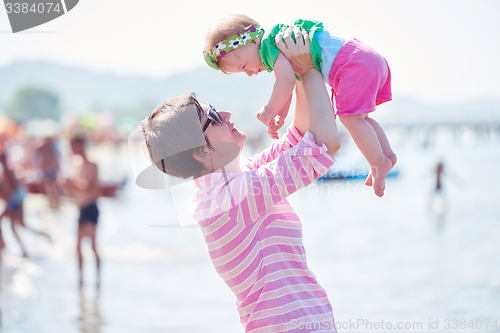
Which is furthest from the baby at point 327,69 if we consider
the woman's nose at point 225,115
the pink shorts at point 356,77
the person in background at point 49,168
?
the person in background at point 49,168

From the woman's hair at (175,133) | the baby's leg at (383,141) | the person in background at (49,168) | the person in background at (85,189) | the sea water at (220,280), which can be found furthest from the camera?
the person in background at (49,168)

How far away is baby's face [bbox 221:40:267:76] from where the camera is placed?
75.7 inches

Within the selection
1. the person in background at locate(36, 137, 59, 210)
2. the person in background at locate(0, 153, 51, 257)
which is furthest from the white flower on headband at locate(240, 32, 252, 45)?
the person in background at locate(36, 137, 59, 210)

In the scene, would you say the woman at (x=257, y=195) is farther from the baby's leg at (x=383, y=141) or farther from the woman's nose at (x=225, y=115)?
the baby's leg at (x=383, y=141)

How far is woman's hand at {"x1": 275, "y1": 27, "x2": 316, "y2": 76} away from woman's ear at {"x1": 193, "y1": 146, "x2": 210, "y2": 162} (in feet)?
1.52

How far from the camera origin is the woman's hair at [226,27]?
193 centimetres

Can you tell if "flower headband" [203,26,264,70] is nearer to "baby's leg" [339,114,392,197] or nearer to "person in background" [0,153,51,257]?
"baby's leg" [339,114,392,197]

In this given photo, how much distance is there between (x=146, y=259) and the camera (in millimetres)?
9680

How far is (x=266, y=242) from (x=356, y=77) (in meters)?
0.75

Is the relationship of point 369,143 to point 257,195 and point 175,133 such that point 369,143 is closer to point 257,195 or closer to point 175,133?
point 257,195

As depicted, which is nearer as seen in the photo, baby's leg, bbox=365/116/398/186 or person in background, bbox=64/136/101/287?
baby's leg, bbox=365/116/398/186

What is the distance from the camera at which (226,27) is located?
6.35ft

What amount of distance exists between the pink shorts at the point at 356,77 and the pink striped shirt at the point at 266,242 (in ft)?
1.31

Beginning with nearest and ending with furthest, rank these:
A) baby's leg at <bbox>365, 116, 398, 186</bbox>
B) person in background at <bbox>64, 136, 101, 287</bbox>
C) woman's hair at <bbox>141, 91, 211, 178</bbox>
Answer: woman's hair at <bbox>141, 91, 211, 178</bbox> < baby's leg at <bbox>365, 116, 398, 186</bbox> < person in background at <bbox>64, 136, 101, 287</bbox>
